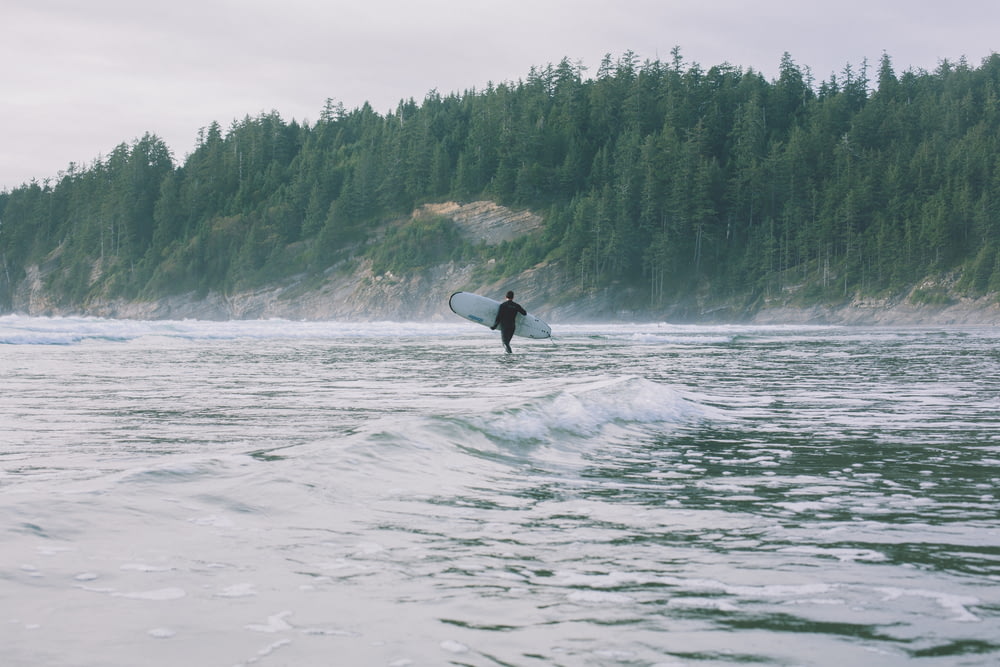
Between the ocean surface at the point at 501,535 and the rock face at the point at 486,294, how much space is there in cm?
6862

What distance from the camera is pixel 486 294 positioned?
84.4m

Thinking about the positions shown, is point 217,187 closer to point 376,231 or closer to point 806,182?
point 376,231

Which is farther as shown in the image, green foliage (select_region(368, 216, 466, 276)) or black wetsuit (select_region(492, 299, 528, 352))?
green foliage (select_region(368, 216, 466, 276))

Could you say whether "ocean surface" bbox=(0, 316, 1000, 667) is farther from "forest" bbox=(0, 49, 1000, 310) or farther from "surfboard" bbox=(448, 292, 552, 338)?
"forest" bbox=(0, 49, 1000, 310)

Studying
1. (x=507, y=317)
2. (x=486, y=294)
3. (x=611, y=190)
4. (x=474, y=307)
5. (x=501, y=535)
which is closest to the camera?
(x=501, y=535)

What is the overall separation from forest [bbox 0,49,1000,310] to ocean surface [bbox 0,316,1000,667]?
73113 mm

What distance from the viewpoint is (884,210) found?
289 feet

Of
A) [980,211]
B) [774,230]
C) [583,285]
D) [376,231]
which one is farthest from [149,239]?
[980,211]

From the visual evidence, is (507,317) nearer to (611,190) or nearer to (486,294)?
(486,294)

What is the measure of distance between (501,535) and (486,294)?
79.5 m

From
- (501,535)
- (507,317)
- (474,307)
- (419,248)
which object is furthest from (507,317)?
(419,248)

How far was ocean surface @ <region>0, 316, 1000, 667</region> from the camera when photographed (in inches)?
135

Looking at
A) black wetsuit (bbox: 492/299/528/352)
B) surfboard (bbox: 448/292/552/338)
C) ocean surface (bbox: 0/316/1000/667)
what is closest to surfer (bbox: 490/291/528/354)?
black wetsuit (bbox: 492/299/528/352)

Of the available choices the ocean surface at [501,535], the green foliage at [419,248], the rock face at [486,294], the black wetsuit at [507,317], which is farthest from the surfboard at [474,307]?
the green foliage at [419,248]
